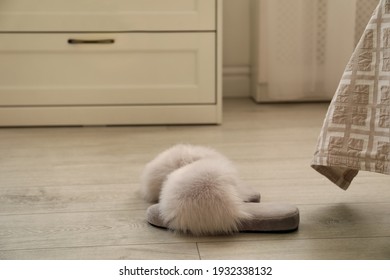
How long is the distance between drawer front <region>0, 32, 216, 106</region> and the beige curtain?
47 centimetres

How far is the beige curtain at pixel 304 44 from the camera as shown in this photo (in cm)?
246

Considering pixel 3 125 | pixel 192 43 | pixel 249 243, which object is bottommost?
pixel 3 125

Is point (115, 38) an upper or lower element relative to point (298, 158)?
upper

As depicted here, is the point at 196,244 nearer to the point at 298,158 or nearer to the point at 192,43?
the point at 298,158

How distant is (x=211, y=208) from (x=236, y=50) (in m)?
1.71

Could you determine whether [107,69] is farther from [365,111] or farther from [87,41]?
[365,111]

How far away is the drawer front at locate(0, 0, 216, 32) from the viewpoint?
206 cm

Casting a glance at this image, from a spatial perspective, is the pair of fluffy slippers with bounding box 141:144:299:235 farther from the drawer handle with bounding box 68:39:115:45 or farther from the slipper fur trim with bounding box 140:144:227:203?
the drawer handle with bounding box 68:39:115:45

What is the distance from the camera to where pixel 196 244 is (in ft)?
3.66

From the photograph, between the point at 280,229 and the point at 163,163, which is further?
the point at 163,163
